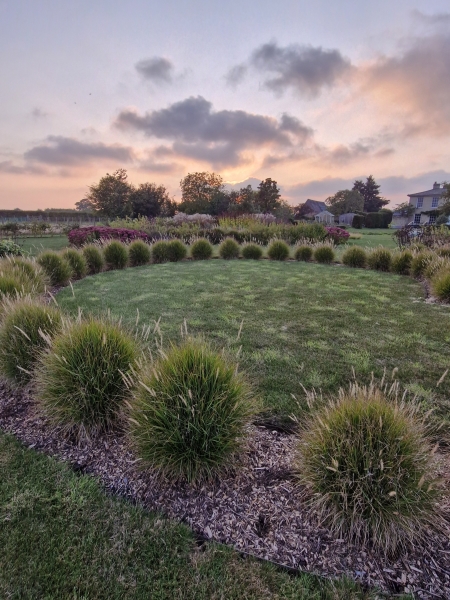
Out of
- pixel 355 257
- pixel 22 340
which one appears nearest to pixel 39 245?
pixel 355 257

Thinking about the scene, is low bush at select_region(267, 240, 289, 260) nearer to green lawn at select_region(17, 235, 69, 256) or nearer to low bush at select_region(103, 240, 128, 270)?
low bush at select_region(103, 240, 128, 270)

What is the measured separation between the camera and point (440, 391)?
2537 millimetres

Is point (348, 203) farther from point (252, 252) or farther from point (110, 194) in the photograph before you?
point (252, 252)

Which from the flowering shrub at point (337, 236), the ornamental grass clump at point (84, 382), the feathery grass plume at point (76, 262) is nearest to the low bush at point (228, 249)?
the feathery grass plume at point (76, 262)

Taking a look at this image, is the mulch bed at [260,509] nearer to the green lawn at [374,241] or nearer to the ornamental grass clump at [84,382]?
the ornamental grass clump at [84,382]

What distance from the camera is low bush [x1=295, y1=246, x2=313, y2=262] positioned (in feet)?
33.2

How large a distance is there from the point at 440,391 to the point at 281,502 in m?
1.83

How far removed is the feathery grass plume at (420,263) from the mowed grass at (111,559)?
7.51 metres

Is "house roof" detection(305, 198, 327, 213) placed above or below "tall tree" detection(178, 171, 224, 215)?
below

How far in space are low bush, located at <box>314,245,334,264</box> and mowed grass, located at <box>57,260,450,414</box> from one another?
164cm

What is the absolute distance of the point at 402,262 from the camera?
788cm

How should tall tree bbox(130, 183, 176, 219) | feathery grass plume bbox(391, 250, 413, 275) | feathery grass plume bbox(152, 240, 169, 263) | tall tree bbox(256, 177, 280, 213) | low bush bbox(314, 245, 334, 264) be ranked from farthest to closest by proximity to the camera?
tall tree bbox(256, 177, 280, 213)
tall tree bbox(130, 183, 176, 219)
feathery grass plume bbox(152, 240, 169, 263)
low bush bbox(314, 245, 334, 264)
feathery grass plume bbox(391, 250, 413, 275)

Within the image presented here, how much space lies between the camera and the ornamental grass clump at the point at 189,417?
1.59 metres

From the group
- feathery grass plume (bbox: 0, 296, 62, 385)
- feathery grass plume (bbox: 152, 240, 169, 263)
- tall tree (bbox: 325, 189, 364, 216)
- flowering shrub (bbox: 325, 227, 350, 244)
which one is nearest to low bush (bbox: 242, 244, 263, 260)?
feathery grass plume (bbox: 152, 240, 169, 263)
